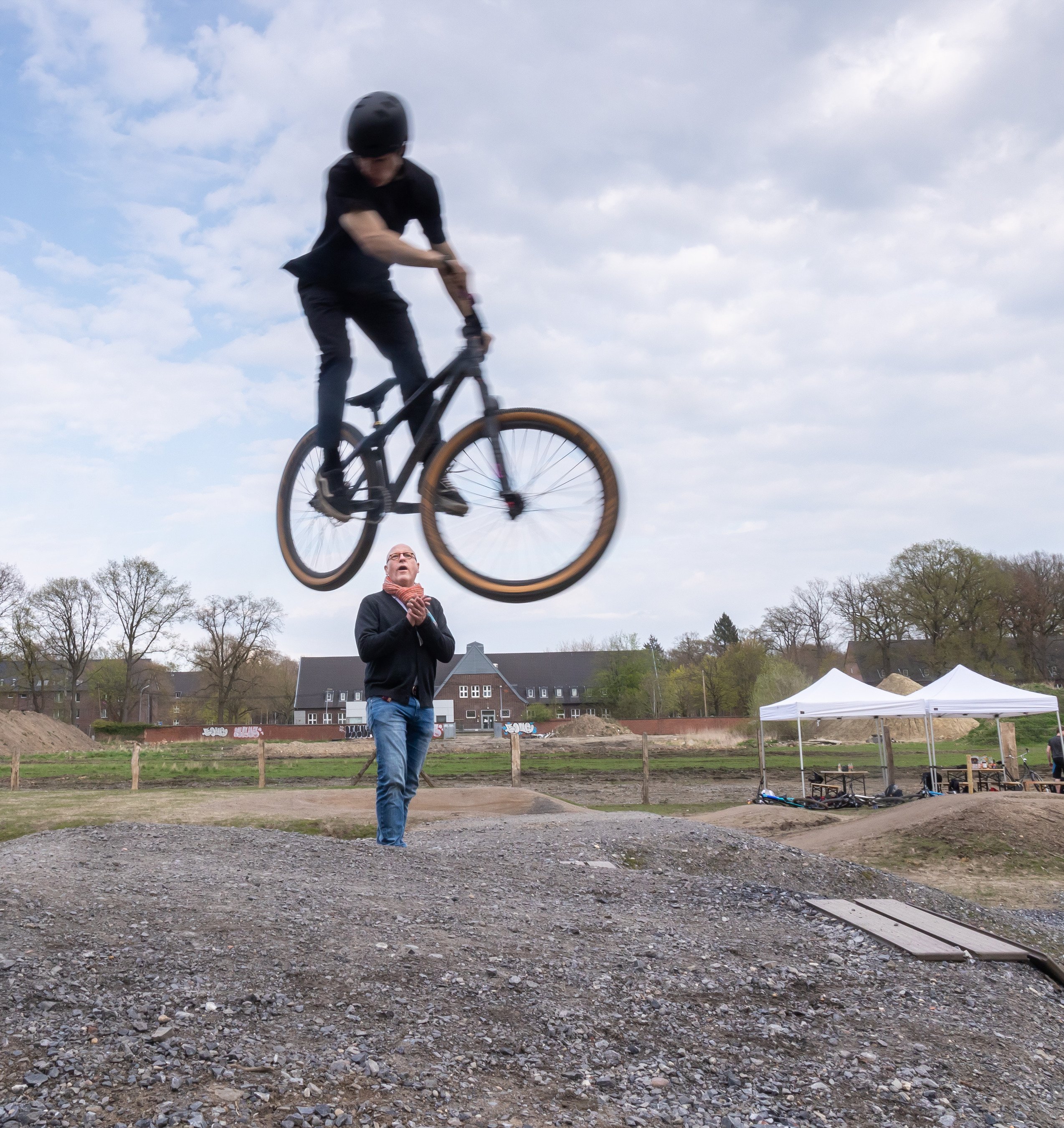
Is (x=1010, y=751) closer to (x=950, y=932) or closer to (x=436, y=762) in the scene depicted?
(x=950, y=932)

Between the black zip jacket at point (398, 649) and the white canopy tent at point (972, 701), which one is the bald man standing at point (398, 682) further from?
the white canopy tent at point (972, 701)

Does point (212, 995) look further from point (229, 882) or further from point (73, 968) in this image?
point (229, 882)

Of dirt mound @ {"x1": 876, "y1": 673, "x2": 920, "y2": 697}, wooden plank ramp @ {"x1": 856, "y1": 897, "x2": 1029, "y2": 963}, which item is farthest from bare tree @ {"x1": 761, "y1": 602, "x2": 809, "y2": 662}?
wooden plank ramp @ {"x1": 856, "y1": 897, "x2": 1029, "y2": 963}

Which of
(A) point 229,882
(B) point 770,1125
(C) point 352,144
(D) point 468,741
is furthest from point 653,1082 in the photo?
(D) point 468,741

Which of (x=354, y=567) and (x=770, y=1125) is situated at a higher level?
(x=354, y=567)

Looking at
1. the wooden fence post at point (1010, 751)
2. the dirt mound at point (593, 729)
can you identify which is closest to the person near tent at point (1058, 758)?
the wooden fence post at point (1010, 751)

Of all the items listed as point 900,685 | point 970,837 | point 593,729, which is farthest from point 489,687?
point 970,837

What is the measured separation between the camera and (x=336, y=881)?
24.5ft

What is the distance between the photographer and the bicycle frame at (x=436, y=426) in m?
2.97

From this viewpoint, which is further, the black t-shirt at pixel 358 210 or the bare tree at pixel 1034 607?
the bare tree at pixel 1034 607

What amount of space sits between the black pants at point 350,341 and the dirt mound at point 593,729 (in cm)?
6439

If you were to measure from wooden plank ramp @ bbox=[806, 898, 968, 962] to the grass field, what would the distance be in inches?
865

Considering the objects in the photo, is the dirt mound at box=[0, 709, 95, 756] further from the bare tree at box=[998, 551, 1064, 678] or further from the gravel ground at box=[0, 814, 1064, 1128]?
the bare tree at box=[998, 551, 1064, 678]

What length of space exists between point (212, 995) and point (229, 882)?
7.35 feet
